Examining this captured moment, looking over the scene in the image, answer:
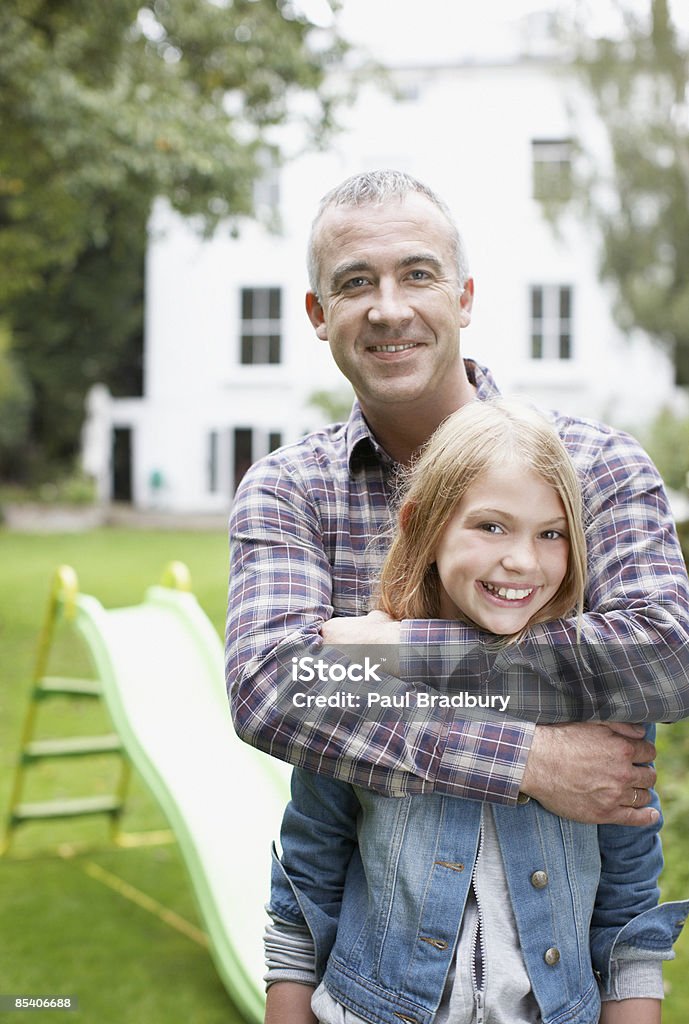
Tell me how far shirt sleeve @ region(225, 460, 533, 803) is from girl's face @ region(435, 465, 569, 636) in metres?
0.12

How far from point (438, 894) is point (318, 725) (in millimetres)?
215

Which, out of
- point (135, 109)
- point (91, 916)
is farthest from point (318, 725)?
point (135, 109)

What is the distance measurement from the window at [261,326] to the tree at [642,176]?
14.7 ft

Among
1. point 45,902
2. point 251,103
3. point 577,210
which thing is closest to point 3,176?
point 251,103

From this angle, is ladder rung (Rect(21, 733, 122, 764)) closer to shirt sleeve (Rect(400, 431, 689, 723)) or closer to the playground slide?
the playground slide

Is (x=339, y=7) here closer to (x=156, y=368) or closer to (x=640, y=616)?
(x=640, y=616)

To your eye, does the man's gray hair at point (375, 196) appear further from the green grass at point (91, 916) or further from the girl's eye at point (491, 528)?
the green grass at point (91, 916)

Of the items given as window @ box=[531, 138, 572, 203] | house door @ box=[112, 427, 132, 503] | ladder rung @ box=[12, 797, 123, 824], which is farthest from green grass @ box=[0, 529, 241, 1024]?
window @ box=[531, 138, 572, 203]

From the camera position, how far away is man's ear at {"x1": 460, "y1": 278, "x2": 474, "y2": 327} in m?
1.54

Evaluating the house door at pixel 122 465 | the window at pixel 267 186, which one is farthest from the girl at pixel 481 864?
the house door at pixel 122 465

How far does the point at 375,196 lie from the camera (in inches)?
56.6

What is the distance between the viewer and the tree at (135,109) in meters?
5.86

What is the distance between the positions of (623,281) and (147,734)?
475 inches

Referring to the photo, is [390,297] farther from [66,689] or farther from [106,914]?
[106,914]
